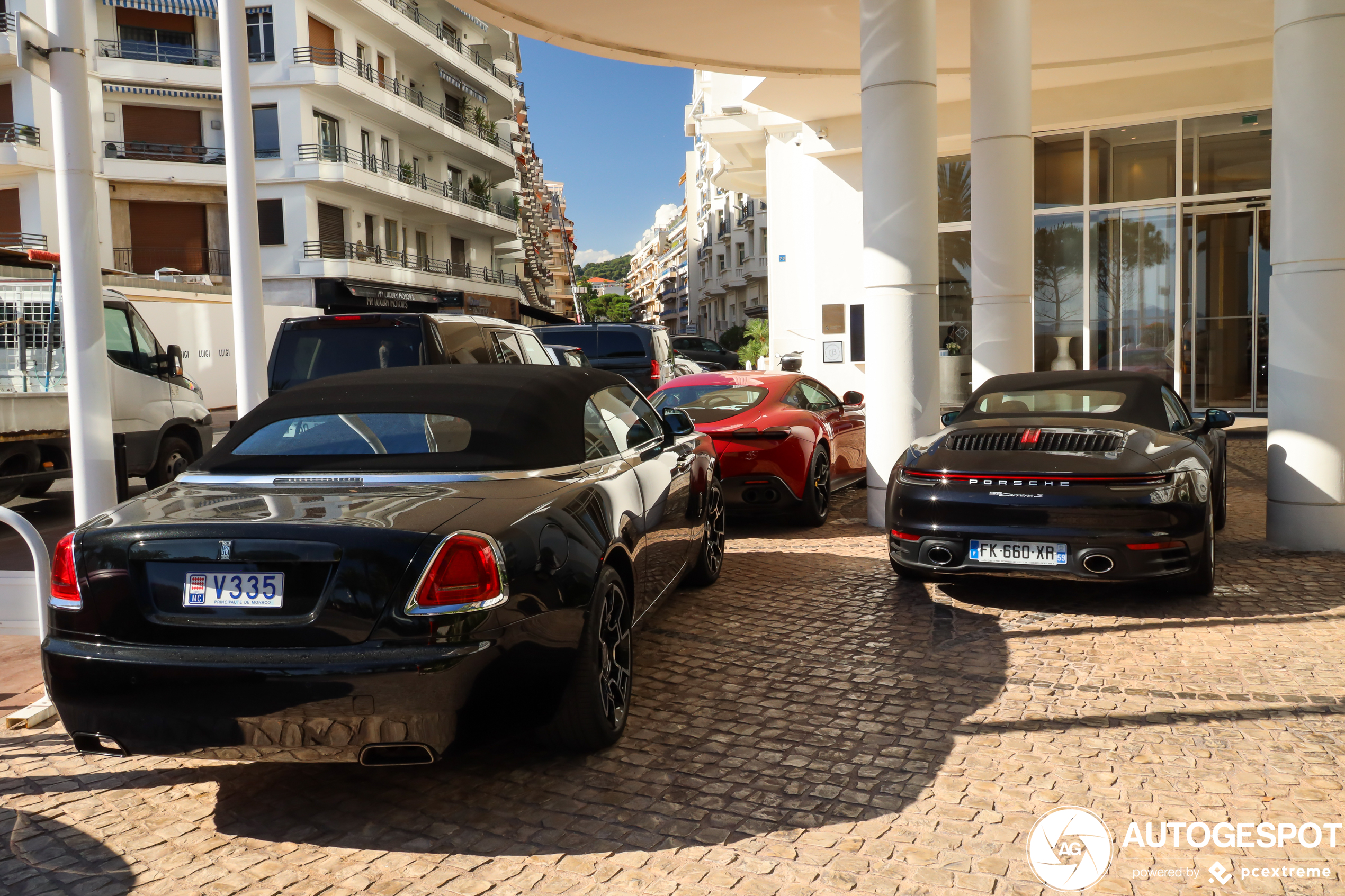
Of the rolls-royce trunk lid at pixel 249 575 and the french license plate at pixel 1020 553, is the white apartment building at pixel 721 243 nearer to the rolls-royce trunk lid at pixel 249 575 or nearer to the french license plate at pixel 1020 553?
the french license plate at pixel 1020 553

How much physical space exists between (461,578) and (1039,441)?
3.83 m

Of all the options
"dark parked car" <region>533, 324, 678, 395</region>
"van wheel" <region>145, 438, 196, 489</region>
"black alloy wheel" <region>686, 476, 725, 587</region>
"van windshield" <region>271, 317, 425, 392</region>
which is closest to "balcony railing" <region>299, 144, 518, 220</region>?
"dark parked car" <region>533, 324, 678, 395</region>

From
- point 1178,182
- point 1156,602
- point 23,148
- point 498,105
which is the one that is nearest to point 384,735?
point 1156,602

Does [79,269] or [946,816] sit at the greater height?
[79,269]

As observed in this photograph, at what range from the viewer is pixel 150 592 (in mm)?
3258

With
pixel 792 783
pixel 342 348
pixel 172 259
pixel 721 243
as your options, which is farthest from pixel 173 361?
pixel 721 243

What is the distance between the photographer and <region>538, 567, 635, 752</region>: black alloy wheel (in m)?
3.69

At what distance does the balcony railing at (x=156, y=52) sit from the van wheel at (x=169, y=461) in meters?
27.6

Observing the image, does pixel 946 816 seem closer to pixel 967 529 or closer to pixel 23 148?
pixel 967 529

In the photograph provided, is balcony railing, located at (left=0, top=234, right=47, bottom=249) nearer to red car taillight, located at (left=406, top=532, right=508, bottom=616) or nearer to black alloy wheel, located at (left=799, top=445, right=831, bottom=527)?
black alloy wheel, located at (left=799, top=445, right=831, bottom=527)

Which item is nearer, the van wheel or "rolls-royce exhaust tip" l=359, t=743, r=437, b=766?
"rolls-royce exhaust tip" l=359, t=743, r=437, b=766

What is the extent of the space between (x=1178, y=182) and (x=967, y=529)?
14.3 metres

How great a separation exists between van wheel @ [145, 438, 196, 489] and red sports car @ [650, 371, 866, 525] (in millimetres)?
5368

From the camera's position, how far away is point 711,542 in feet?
21.6
